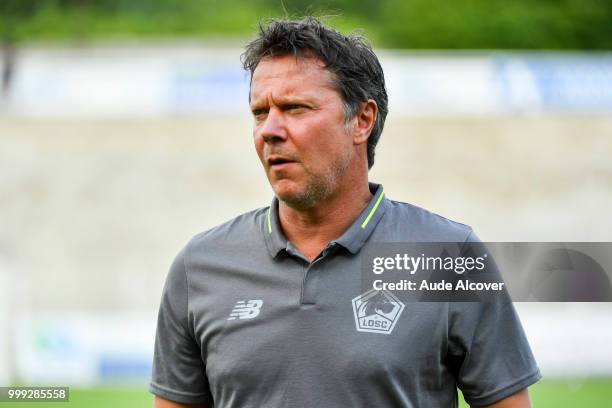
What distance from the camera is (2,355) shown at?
35.7ft

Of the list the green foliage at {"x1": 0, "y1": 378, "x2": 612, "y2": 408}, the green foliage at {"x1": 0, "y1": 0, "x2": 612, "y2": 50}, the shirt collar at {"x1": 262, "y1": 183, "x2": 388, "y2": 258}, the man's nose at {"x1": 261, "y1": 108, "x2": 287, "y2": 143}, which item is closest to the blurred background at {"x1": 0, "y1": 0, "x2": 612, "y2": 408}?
the green foliage at {"x1": 0, "y1": 378, "x2": 612, "y2": 408}

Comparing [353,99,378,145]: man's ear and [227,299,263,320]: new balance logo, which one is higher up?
[353,99,378,145]: man's ear

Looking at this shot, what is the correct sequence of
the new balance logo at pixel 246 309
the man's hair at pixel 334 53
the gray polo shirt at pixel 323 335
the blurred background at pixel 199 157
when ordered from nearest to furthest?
the gray polo shirt at pixel 323 335 → the new balance logo at pixel 246 309 → the man's hair at pixel 334 53 → the blurred background at pixel 199 157

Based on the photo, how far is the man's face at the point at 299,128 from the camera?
282 cm

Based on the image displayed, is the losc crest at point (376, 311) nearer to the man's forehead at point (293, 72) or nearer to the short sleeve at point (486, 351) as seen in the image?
the short sleeve at point (486, 351)

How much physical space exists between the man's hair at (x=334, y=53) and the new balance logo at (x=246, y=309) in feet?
1.81

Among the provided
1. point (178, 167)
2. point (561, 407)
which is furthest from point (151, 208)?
point (561, 407)

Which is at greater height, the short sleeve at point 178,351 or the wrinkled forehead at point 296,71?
the wrinkled forehead at point 296,71

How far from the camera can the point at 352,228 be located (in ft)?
9.43

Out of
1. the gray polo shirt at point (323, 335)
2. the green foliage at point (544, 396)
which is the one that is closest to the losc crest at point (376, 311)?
the gray polo shirt at point (323, 335)

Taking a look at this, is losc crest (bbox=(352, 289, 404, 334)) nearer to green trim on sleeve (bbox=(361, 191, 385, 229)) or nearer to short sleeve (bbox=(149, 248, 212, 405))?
green trim on sleeve (bbox=(361, 191, 385, 229))

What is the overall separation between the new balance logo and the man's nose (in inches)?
16.3

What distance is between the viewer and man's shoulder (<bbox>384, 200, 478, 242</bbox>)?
2.87 meters

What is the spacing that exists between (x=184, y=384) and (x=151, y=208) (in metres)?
12.4
